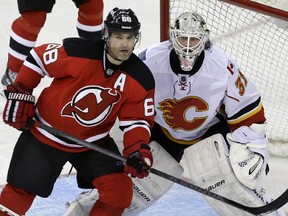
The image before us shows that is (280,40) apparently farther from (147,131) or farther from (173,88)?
(147,131)

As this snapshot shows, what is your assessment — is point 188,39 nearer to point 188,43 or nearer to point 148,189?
point 188,43

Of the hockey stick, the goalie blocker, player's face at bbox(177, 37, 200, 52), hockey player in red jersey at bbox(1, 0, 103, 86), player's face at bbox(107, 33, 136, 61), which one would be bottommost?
the goalie blocker

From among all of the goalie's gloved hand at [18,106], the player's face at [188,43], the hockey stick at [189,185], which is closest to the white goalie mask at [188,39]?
the player's face at [188,43]

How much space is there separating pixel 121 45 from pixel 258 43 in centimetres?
136

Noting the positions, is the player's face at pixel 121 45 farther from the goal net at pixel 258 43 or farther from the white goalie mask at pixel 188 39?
the goal net at pixel 258 43

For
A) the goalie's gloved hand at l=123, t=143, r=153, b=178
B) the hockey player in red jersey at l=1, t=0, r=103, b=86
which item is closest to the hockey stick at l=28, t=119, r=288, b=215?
the goalie's gloved hand at l=123, t=143, r=153, b=178

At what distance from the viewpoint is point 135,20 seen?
10.3ft

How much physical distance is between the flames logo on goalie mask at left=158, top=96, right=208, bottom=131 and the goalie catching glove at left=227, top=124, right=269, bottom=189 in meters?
0.17

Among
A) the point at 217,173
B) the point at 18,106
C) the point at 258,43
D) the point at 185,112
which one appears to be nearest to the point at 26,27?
the point at 18,106

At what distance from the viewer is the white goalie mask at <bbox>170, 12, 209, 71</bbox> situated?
10.5 feet

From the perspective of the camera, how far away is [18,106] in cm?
A: 311

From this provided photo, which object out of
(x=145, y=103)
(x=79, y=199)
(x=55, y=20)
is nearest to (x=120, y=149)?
(x=79, y=199)

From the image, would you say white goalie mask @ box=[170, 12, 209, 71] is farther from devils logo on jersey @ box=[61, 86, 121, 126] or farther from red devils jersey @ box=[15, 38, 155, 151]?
devils logo on jersey @ box=[61, 86, 121, 126]

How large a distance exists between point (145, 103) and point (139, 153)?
7.4 inches
